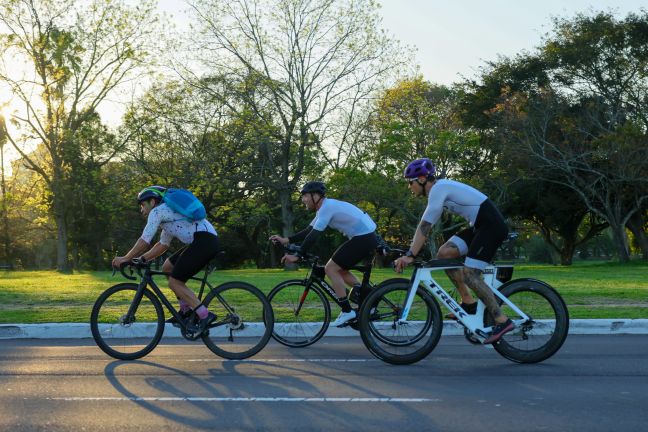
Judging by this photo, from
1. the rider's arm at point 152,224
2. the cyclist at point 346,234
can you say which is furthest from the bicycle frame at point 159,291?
the cyclist at point 346,234

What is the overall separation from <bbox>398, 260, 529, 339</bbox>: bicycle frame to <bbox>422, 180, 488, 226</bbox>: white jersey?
1.67ft

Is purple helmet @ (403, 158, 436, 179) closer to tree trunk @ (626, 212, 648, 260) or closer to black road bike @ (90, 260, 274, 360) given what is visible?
black road bike @ (90, 260, 274, 360)

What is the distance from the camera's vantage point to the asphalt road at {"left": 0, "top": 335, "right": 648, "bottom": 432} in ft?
17.6

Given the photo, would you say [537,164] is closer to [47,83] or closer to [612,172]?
[612,172]

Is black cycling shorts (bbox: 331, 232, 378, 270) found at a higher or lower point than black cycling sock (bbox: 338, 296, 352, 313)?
higher

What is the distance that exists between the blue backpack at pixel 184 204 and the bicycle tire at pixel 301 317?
59.4 inches

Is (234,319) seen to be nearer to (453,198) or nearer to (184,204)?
(184,204)

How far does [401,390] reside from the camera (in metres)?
6.52

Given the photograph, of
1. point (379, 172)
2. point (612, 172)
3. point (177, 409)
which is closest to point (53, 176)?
point (379, 172)

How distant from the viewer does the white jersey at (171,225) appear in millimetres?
8391

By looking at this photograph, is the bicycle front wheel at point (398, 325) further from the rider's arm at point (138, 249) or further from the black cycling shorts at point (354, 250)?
the rider's arm at point (138, 249)

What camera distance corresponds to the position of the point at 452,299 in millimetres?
8117

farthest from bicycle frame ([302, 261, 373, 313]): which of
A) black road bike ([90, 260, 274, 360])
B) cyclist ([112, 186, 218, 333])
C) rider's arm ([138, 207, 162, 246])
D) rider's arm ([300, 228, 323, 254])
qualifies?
rider's arm ([138, 207, 162, 246])

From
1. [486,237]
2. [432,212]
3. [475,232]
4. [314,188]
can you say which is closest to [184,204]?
[314,188]
